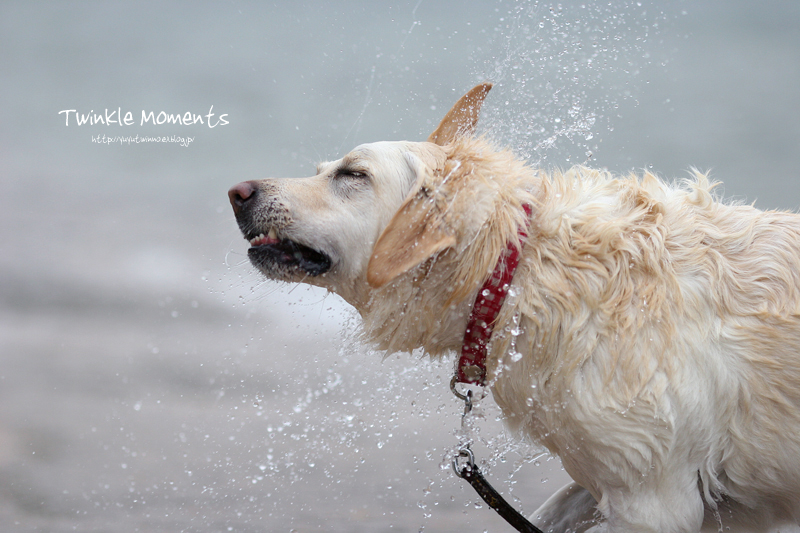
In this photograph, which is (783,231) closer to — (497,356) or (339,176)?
(497,356)

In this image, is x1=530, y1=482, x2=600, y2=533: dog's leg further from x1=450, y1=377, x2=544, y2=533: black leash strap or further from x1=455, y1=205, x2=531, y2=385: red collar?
x1=455, y1=205, x2=531, y2=385: red collar

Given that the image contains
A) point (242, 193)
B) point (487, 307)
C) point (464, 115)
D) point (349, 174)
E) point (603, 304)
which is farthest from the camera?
point (464, 115)

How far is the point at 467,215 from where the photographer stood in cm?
331

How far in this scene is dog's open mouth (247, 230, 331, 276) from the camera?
358 cm

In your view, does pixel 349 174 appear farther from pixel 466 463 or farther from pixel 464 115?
pixel 466 463

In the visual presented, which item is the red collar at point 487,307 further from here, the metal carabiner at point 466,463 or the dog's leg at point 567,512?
the dog's leg at point 567,512

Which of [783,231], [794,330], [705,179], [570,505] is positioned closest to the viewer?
[794,330]

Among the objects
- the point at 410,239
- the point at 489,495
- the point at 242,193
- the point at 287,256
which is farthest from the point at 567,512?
the point at 242,193

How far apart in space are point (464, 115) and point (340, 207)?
44.3 inches

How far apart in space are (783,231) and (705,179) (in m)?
0.52

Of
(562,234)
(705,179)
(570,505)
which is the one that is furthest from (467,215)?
(570,505)

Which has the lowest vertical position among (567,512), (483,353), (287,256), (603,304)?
(567,512)

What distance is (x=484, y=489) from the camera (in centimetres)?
359

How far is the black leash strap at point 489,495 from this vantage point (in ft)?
11.7
